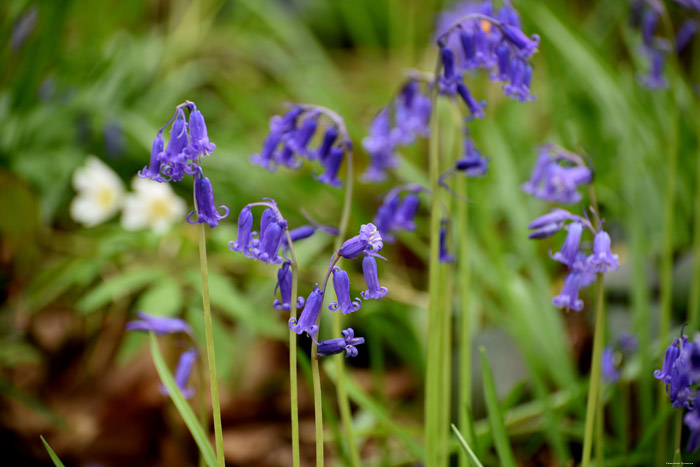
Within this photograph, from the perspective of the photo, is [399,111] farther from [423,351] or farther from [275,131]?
[423,351]

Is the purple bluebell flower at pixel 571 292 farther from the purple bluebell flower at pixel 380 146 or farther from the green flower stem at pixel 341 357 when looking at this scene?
the purple bluebell flower at pixel 380 146

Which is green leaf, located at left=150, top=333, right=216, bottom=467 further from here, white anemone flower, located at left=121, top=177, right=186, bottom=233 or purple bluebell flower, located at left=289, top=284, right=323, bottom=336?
white anemone flower, located at left=121, top=177, right=186, bottom=233

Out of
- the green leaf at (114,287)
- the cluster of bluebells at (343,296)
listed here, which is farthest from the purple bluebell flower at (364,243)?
the green leaf at (114,287)

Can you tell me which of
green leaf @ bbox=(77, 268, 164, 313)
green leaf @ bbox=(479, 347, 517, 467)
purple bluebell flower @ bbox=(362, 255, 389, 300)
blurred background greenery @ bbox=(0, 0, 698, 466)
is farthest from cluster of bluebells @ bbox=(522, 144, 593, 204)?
green leaf @ bbox=(77, 268, 164, 313)

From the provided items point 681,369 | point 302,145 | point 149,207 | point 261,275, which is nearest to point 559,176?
point 681,369

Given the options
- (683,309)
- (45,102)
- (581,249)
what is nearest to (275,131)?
Answer: (581,249)

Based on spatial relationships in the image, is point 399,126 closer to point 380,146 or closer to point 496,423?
point 380,146
